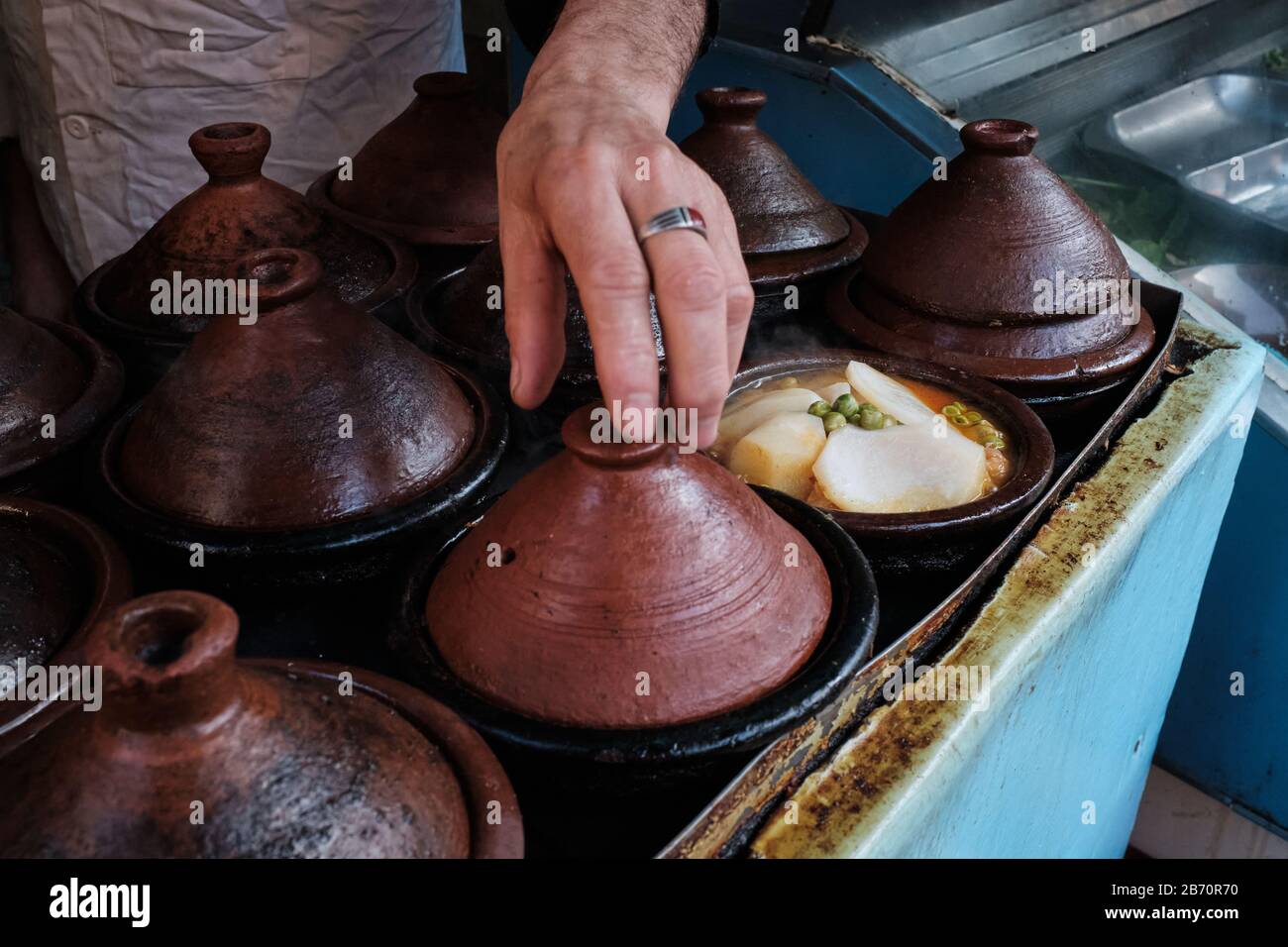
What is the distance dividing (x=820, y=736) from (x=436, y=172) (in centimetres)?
168

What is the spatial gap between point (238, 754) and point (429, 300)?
1.48 m

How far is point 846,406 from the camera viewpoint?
1.89 meters

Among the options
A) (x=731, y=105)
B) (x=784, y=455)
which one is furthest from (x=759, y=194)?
(x=784, y=455)

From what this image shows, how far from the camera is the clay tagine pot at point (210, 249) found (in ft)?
6.71

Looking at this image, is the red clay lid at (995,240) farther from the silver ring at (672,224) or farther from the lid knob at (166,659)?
the lid knob at (166,659)

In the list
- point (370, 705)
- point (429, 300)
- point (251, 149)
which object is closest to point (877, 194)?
point (429, 300)

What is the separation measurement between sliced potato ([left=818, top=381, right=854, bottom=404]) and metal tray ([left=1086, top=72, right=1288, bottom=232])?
172cm

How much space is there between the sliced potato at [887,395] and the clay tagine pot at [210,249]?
93 cm

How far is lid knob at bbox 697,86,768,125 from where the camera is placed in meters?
2.38

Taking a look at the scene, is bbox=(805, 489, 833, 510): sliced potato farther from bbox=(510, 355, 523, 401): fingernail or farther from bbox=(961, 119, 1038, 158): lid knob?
bbox=(961, 119, 1038, 158): lid knob
